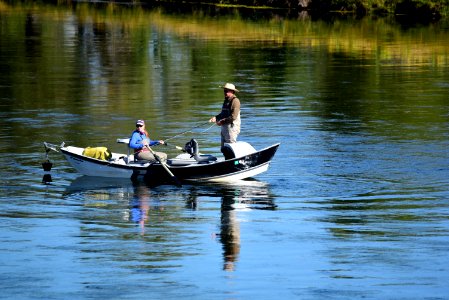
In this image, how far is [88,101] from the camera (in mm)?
45406

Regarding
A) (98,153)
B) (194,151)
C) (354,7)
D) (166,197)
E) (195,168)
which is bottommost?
(166,197)

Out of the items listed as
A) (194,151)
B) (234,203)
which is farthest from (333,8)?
(234,203)

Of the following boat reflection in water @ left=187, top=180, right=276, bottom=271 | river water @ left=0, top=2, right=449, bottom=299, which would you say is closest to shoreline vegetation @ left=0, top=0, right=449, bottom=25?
river water @ left=0, top=2, right=449, bottom=299

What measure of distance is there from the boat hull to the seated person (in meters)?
0.24

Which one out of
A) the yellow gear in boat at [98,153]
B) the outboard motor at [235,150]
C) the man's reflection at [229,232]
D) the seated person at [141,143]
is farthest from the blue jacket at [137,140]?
the man's reflection at [229,232]

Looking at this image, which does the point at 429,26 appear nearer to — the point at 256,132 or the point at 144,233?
the point at 256,132

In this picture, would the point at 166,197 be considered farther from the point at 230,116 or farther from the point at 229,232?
the point at 229,232

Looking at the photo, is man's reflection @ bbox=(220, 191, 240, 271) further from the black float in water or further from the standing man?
the black float in water

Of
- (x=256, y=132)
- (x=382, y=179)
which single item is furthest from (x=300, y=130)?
(x=382, y=179)

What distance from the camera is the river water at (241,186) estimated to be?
19984 mm

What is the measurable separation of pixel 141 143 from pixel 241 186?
270 cm

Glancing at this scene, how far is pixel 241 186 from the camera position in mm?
28328

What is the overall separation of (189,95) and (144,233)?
2400 cm

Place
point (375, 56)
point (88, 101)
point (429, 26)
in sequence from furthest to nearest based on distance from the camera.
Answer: point (429, 26) → point (375, 56) → point (88, 101)
